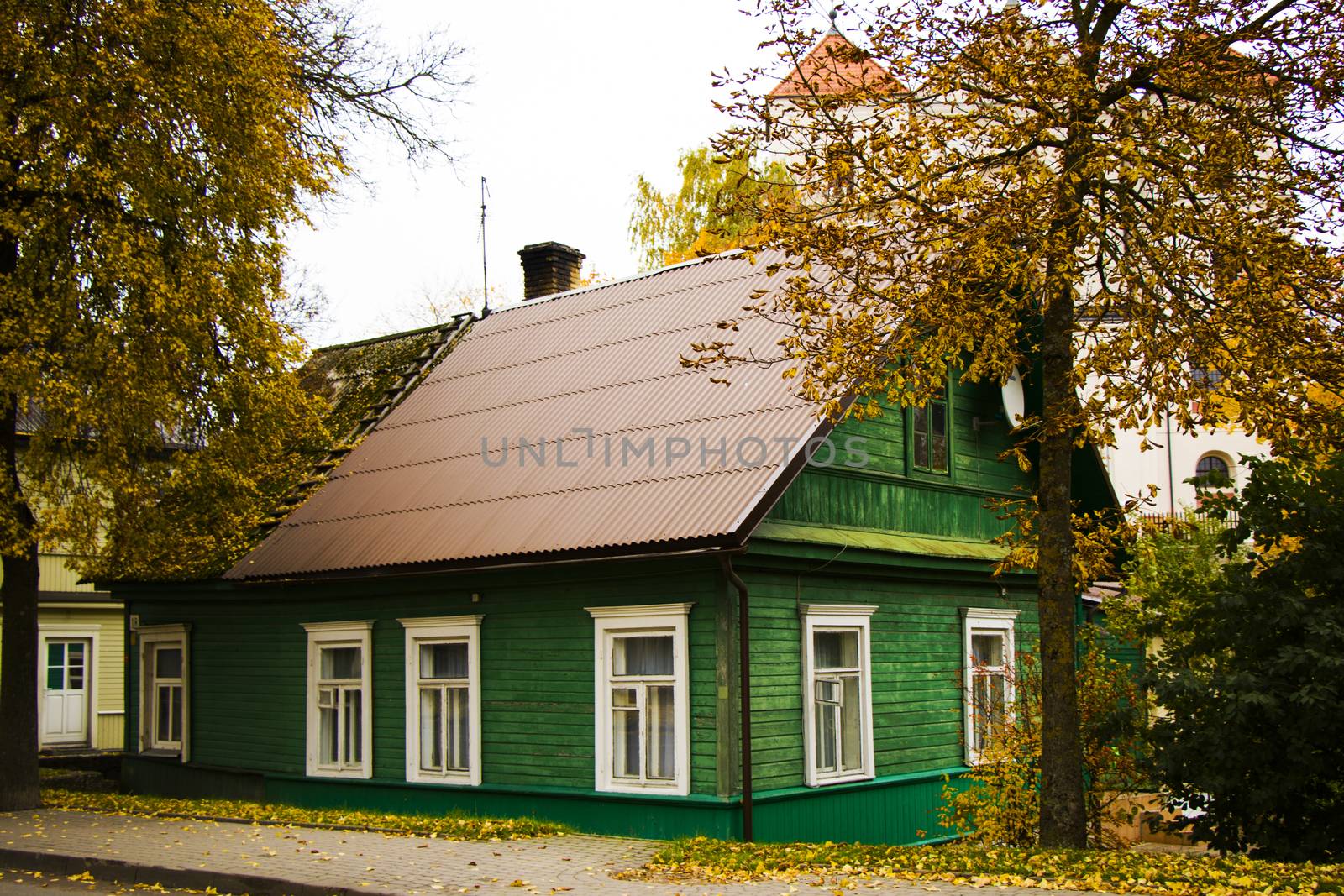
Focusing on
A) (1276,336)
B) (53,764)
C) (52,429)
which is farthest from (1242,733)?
(53,764)

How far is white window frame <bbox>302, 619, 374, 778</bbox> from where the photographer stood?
17.5 metres

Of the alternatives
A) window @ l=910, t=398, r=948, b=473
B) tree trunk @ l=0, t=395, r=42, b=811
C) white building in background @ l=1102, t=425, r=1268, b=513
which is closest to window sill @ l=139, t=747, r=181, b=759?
tree trunk @ l=0, t=395, r=42, b=811

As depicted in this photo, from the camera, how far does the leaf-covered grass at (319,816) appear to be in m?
13.8

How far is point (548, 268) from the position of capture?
2431 centimetres

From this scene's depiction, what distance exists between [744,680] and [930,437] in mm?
5592

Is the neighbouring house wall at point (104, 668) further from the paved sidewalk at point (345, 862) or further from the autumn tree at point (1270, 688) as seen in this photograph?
the autumn tree at point (1270, 688)

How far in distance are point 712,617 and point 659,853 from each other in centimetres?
276

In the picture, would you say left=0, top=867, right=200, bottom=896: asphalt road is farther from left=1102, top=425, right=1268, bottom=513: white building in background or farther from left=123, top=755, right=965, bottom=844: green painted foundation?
left=1102, top=425, right=1268, bottom=513: white building in background

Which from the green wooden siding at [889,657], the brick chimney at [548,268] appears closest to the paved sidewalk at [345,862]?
the green wooden siding at [889,657]

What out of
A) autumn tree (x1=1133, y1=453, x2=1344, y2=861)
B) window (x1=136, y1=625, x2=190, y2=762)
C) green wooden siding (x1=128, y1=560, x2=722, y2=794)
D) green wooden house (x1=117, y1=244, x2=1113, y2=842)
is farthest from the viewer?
window (x1=136, y1=625, x2=190, y2=762)

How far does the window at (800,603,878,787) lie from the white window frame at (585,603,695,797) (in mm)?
1539

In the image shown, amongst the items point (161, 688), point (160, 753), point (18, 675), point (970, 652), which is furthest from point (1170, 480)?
point (18, 675)

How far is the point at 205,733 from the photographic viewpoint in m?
20.2

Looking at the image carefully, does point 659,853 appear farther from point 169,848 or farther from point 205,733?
point 205,733
